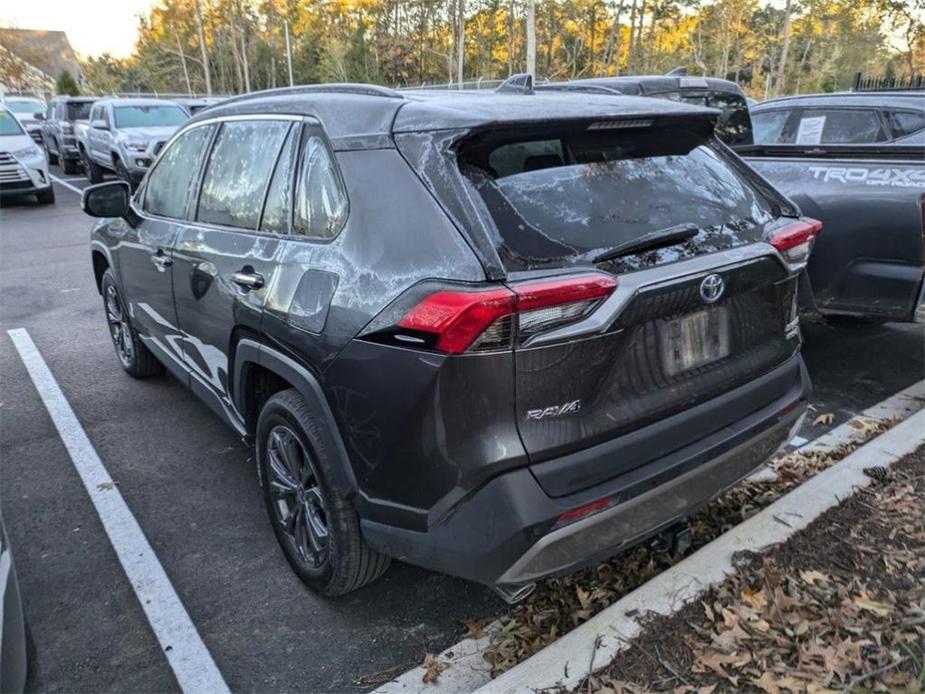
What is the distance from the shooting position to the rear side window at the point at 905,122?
18.8ft

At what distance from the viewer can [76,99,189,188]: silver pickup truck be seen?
45.1 feet

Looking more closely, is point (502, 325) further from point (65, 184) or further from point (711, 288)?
point (65, 184)

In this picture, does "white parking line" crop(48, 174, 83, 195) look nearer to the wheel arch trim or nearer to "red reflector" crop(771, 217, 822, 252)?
the wheel arch trim

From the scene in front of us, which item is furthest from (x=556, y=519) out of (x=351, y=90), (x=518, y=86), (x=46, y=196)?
(x=46, y=196)

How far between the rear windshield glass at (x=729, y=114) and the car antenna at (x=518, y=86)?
4.33 m

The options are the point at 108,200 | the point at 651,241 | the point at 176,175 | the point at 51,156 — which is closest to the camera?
the point at 651,241

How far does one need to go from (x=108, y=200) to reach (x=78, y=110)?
59.4 ft

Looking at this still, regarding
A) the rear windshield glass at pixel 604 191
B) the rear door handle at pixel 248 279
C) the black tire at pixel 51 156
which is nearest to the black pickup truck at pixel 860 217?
the rear windshield glass at pixel 604 191

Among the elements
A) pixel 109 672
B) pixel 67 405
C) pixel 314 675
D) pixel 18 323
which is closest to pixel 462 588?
pixel 314 675

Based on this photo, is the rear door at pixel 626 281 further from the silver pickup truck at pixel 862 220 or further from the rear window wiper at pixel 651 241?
the silver pickup truck at pixel 862 220

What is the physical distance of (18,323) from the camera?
21.8 ft

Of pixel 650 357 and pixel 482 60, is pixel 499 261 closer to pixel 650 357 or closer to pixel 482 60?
pixel 650 357

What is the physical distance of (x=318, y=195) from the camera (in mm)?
2609

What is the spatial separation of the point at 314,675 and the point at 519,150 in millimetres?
1916
